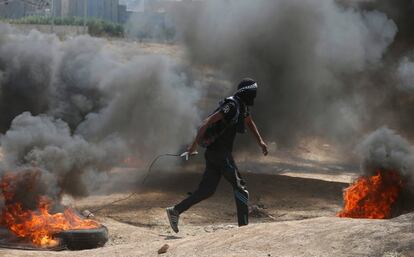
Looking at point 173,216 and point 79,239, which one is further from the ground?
point 173,216

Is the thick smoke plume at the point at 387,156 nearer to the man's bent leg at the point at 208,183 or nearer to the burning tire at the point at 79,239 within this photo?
the man's bent leg at the point at 208,183

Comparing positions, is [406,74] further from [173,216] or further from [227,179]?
[173,216]

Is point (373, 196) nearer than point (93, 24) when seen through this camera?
Yes

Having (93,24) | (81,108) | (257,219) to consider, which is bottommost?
(257,219)

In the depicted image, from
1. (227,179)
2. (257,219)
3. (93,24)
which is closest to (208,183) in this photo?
(227,179)

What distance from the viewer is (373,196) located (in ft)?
30.9

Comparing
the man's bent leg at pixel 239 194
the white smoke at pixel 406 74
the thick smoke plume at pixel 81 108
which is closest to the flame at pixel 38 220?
the thick smoke plume at pixel 81 108

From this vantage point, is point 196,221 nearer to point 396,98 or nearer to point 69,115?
point 69,115

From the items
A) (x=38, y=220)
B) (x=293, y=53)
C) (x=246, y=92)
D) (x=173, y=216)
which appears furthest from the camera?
(x=293, y=53)

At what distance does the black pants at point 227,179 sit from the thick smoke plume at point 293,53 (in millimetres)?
6711

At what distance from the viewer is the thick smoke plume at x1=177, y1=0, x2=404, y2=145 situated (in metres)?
14.4

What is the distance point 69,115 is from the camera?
11.7 metres

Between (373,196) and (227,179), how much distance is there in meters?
2.49

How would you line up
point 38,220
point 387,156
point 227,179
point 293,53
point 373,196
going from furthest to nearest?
point 293,53, point 387,156, point 373,196, point 38,220, point 227,179
